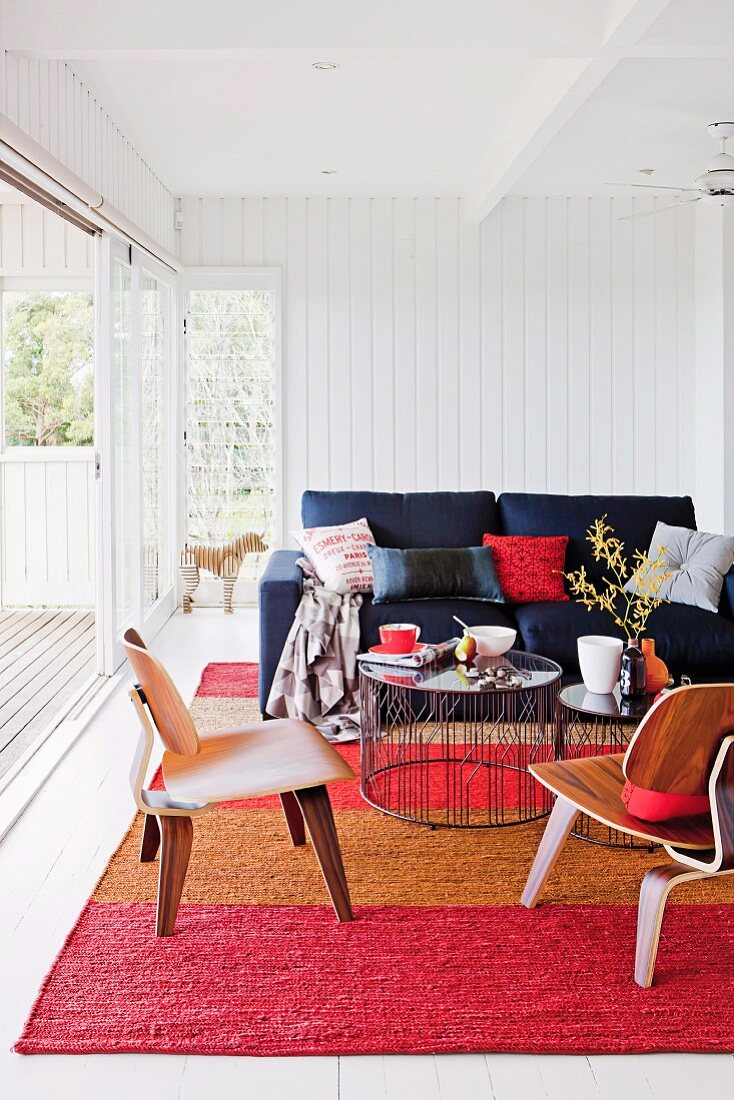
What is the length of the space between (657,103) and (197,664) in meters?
3.64

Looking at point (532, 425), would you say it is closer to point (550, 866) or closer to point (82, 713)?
point (82, 713)

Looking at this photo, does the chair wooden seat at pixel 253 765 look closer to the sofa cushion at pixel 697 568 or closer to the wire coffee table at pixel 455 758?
the wire coffee table at pixel 455 758

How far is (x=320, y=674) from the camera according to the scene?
4242 millimetres

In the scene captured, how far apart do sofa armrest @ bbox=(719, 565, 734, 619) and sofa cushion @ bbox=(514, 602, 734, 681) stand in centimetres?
21

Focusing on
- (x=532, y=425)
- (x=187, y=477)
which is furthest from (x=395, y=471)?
(x=187, y=477)

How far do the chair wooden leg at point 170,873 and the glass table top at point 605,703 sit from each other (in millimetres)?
1264

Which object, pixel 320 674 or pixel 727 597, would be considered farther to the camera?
pixel 727 597

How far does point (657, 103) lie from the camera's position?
16.0ft

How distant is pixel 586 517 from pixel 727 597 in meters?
0.84

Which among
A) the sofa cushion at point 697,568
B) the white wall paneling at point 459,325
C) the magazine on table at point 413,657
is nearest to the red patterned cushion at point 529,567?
the sofa cushion at point 697,568

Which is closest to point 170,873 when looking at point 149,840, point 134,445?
point 149,840

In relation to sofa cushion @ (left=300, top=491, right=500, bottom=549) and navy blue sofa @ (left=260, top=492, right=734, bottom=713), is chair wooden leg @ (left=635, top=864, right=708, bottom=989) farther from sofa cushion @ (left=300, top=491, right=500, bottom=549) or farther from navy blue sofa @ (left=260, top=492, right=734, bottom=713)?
sofa cushion @ (left=300, top=491, right=500, bottom=549)

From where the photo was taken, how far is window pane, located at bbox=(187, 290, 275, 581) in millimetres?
7082

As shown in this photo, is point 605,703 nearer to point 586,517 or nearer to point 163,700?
point 163,700
